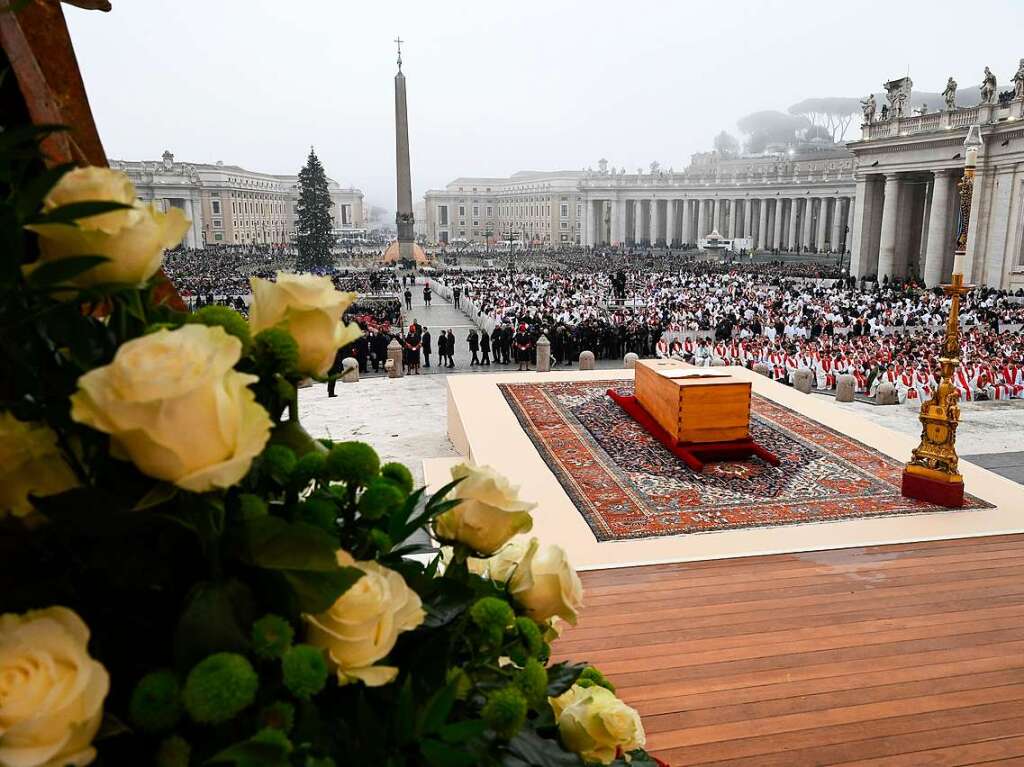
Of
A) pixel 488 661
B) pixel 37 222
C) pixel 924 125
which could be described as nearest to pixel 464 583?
pixel 488 661

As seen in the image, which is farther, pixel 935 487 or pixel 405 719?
pixel 935 487

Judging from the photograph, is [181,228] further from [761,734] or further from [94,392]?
[761,734]

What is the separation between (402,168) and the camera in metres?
54.0

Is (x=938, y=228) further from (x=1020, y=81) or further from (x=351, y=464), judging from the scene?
(x=351, y=464)

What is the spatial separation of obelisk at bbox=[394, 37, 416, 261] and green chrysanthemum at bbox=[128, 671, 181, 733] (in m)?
53.4

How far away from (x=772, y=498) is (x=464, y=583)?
735cm

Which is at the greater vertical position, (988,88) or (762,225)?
(988,88)

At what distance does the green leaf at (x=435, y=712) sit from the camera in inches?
39.8

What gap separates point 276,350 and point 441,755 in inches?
21.9

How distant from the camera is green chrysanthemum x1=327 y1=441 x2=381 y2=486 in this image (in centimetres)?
110

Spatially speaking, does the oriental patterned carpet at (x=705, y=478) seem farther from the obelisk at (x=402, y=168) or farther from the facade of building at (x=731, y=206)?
the facade of building at (x=731, y=206)

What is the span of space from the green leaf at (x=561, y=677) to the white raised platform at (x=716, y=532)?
4.48m

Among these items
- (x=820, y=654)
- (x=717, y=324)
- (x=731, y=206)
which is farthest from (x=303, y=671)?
(x=731, y=206)

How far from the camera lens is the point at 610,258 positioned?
232 ft
